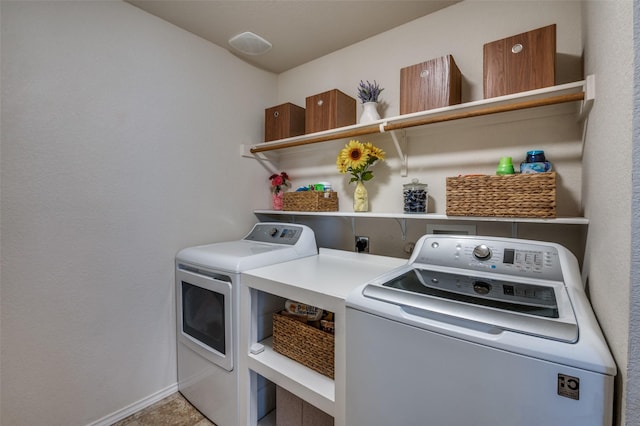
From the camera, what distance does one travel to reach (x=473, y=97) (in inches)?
61.3

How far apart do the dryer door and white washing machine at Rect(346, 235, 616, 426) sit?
0.75 meters

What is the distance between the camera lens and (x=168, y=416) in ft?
5.33

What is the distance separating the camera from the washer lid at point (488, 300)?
0.73 meters

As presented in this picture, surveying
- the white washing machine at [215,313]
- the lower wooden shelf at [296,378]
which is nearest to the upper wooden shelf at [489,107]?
the white washing machine at [215,313]

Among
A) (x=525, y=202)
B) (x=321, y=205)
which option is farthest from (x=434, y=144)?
(x=321, y=205)

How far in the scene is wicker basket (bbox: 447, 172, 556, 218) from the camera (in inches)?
44.0

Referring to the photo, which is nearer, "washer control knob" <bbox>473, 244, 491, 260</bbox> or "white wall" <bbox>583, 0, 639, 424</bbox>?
"white wall" <bbox>583, 0, 639, 424</bbox>

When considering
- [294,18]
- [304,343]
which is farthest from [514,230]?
[294,18]

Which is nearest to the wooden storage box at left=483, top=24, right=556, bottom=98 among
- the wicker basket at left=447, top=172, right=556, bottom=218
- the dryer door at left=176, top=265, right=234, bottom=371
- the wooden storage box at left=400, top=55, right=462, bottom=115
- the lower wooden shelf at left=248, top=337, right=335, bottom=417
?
the wooden storage box at left=400, top=55, right=462, bottom=115

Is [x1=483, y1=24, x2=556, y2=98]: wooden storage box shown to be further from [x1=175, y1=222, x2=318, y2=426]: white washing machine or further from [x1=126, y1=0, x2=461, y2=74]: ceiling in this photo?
[x1=175, y1=222, x2=318, y2=426]: white washing machine

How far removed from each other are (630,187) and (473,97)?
1237mm

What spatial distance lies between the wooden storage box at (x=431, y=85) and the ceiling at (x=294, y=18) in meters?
0.48

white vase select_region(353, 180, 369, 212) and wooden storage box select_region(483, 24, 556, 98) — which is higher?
wooden storage box select_region(483, 24, 556, 98)

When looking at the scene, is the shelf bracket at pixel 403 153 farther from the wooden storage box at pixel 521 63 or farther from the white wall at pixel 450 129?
the wooden storage box at pixel 521 63
